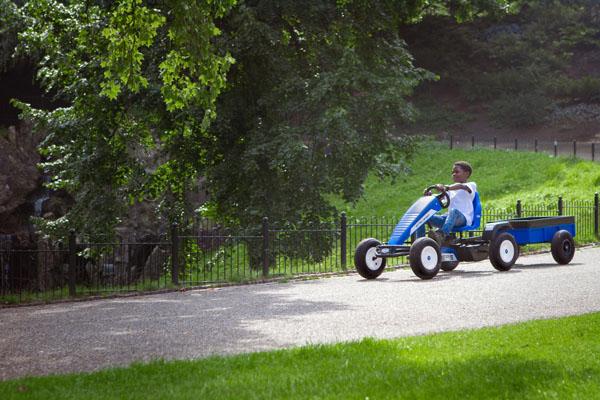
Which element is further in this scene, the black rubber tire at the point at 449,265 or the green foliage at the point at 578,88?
the green foliage at the point at 578,88

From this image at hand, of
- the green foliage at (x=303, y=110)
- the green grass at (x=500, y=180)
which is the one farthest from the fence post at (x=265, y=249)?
the green grass at (x=500, y=180)

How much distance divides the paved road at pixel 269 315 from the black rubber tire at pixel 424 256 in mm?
219

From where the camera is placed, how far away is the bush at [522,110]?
52000 millimetres

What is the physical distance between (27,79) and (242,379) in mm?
30512

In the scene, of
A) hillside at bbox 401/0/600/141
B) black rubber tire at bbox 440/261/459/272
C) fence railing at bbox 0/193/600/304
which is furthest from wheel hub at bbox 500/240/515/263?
hillside at bbox 401/0/600/141

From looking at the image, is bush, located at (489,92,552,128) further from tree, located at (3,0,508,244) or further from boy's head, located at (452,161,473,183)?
boy's head, located at (452,161,473,183)

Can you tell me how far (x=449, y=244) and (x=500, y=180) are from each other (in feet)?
70.5

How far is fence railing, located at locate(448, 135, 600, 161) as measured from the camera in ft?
138

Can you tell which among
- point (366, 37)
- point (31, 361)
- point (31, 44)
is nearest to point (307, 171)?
point (366, 37)

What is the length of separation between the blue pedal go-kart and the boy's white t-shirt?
169 mm

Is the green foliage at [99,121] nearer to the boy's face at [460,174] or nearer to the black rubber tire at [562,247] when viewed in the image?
the boy's face at [460,174]

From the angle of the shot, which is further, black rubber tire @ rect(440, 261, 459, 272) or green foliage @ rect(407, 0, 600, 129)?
green foliage @ rect(407, 0, 600, 129)

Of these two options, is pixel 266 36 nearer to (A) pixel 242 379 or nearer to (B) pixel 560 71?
(A) pixel 242 379

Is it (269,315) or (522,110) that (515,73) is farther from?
(269,315)
